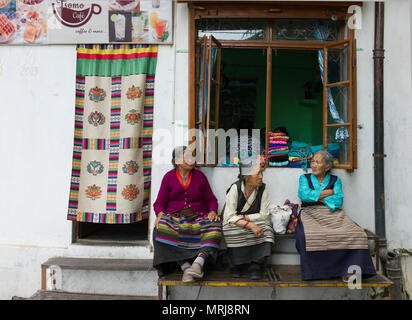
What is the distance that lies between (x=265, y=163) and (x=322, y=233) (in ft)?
3.59

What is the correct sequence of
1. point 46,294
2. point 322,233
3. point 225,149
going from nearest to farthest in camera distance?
point 322,233 → point 46,294 → point 225,149

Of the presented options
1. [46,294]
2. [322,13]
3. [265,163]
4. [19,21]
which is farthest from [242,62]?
[46,294]

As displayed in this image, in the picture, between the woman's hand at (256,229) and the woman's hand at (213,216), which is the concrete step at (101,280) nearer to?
the woman's hand at (213,216)

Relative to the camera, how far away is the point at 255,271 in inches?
138

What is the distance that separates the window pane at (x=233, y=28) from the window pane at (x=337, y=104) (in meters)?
1.07

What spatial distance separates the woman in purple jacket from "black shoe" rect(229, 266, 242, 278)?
251 millimetres

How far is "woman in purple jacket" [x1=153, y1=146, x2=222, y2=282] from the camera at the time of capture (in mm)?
3494

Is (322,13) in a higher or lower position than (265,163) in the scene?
higher

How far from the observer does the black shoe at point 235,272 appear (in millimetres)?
3561

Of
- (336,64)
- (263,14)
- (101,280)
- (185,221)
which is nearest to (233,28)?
(263,14)

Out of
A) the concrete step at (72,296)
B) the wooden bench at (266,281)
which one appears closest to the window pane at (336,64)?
the wooden bench at (266,281)

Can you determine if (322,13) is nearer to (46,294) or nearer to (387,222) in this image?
(387,222)

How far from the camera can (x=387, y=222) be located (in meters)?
4.10

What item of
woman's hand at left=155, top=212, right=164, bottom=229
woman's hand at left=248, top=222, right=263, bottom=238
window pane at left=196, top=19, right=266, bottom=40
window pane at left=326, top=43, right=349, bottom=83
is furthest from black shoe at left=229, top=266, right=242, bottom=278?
window pane at left=196, top=19, right=266, bottom=40
